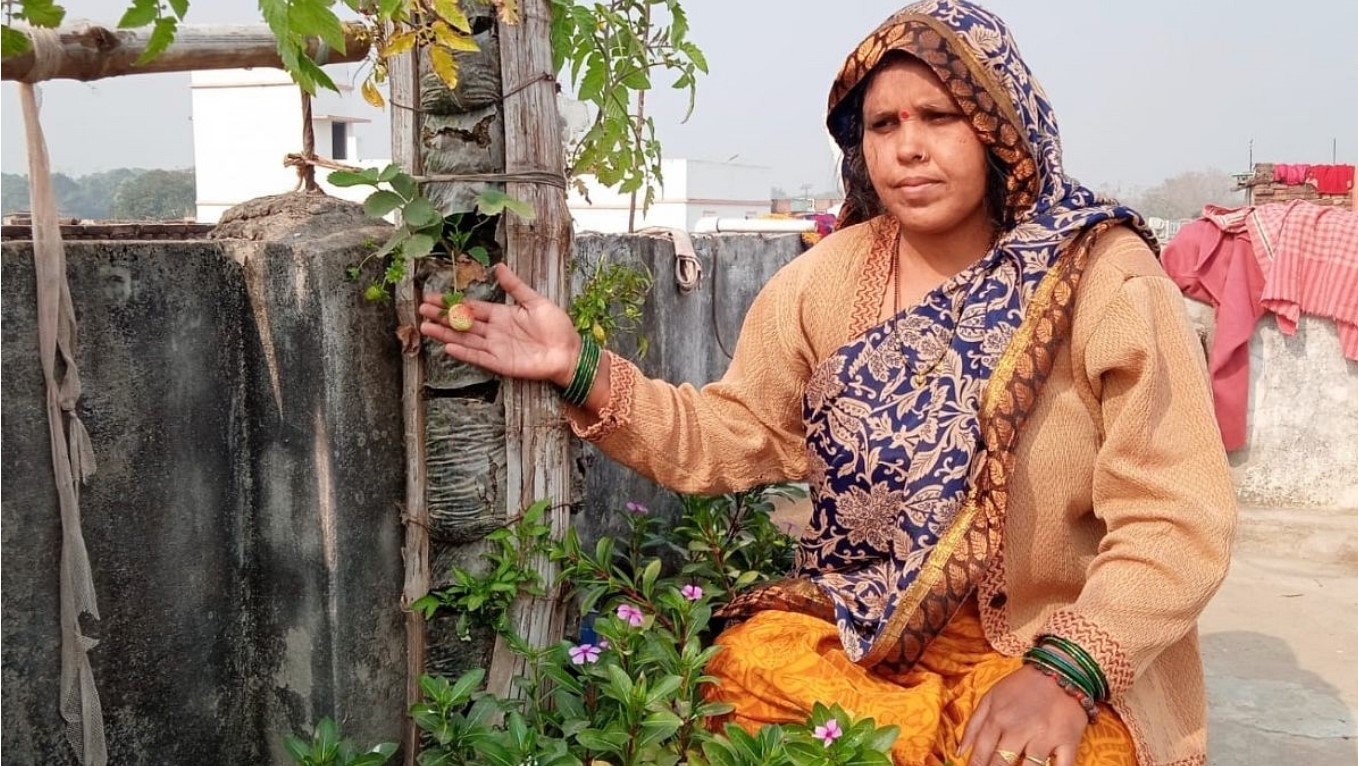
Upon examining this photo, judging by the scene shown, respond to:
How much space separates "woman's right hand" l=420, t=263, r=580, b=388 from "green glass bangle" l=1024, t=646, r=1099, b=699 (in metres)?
0.95

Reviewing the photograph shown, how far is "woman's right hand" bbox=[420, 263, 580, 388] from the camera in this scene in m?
2.08

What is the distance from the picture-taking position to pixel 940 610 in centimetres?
204

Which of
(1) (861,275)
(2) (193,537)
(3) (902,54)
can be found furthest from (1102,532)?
(2) (193,537)

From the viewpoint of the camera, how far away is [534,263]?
2.13 metres

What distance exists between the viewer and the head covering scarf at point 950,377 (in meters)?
2.01

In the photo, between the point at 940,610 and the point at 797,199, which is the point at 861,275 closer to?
the point at 940,610

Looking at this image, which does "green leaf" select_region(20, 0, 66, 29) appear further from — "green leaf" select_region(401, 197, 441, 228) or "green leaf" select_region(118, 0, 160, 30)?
"green leaf" select_region(401, 197, 441, 228)

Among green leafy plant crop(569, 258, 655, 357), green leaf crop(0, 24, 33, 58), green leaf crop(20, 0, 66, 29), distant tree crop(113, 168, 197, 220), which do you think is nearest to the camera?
green leaf crop(20, 0, 66, 29)

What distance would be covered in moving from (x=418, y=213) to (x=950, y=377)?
97cm

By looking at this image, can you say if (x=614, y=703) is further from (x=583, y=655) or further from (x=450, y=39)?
(x=450, y=39)

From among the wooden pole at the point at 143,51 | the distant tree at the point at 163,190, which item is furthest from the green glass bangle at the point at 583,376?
the distant tree at the point at 163,190

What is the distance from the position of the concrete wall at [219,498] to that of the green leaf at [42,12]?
0.68 meters

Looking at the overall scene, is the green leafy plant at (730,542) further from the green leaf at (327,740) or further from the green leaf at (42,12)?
the green leaf at (42,12)

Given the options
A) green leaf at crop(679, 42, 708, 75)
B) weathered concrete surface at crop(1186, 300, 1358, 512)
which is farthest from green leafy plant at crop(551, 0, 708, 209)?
weathered concrete surface at crop(1186, 300, 1358, 512)
